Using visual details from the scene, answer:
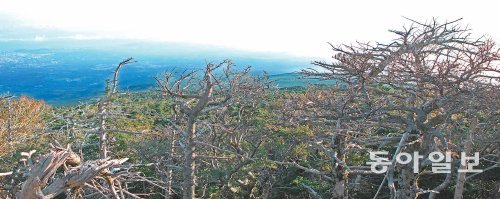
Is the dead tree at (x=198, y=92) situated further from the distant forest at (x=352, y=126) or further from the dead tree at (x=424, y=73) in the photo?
the dead tree at (x=424, y=73)

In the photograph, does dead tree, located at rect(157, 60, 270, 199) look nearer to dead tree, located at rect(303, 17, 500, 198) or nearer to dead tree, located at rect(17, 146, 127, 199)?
dead tree, located at rect(303, 17, 500, 198)

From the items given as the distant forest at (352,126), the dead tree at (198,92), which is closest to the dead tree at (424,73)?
the distant forest at (352,126)

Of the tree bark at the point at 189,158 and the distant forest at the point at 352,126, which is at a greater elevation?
the distant forest at the point at 352,126

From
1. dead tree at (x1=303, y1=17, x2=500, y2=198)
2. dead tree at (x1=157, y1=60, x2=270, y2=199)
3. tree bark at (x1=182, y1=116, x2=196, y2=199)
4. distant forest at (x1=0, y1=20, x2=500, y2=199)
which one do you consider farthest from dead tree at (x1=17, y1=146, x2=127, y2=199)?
tree bark at (x1=182, y1=116, x2=196, y2=199)

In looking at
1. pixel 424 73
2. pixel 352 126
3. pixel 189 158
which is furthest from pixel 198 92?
pixel 424 73

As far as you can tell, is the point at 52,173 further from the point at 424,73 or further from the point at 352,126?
the point at 352,126

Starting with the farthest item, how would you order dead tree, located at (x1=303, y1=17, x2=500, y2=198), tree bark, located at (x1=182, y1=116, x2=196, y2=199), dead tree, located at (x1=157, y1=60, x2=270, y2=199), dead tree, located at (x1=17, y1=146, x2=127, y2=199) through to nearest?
tree bark, located at (x1=182, y1=116, x2=196, y2=199) → dead tree, located at (x1=157, y1=60, x2=270, y2=199) → dead tree, located at (x1=303, y1=17, x2=500, y2=198) → dead tree, located at (x1=17, y1=146, x2=127, y2=199)

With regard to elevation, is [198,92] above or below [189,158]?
above

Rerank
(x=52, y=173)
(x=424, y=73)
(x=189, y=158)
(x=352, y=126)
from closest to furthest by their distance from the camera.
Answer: (x=52, y=173) < (x=424, y=73) < (x=352, y=126) < (x=189, y=158)

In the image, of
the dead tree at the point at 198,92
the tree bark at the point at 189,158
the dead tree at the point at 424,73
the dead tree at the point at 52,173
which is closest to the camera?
the dead tree at the point at 52,173

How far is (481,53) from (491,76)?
A: 0.39 meters

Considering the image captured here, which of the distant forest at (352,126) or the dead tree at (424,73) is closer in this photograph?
the distant forest at (352,126)

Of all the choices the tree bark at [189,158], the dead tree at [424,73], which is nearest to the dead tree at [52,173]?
the dead tree at [424,73]

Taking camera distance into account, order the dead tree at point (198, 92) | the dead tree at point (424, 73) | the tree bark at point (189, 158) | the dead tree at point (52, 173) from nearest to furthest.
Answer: the dead tree at point (52, 173) < the dead tree at point (424, 73) < the dead tree at point (198, 92) < the tree bark at point (189, 158)
